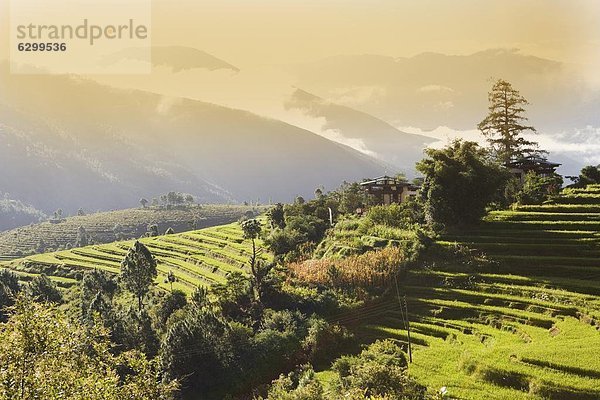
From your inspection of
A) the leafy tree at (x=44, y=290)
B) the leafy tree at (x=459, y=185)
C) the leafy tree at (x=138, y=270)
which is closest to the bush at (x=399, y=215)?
the leafy tree at (x=459, y=185)

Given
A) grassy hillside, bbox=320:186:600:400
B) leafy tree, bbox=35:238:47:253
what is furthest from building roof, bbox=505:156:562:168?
leafy tree, bbox=35:238:47:253

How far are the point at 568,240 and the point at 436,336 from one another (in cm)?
2054

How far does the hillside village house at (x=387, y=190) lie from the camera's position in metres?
81.9

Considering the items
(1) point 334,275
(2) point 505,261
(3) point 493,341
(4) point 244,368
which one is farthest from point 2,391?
(2) point 505,261

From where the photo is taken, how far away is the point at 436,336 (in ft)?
125

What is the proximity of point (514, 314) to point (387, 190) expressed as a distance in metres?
45.4

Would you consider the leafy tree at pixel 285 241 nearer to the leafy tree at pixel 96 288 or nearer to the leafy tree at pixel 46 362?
the leafy tree at pixel 96 288

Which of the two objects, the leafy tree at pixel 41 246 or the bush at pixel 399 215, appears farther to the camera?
the leafy tree at pixel 41 246

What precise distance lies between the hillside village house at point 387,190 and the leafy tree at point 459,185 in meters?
24.9

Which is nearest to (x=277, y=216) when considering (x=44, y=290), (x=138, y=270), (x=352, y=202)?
(x=352, y=202)

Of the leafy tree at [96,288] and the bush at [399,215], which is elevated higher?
the bush at [399,215]

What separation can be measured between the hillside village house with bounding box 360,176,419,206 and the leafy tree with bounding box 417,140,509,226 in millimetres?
24900

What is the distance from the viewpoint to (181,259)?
3575 inches

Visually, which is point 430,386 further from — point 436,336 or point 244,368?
point 244,368
